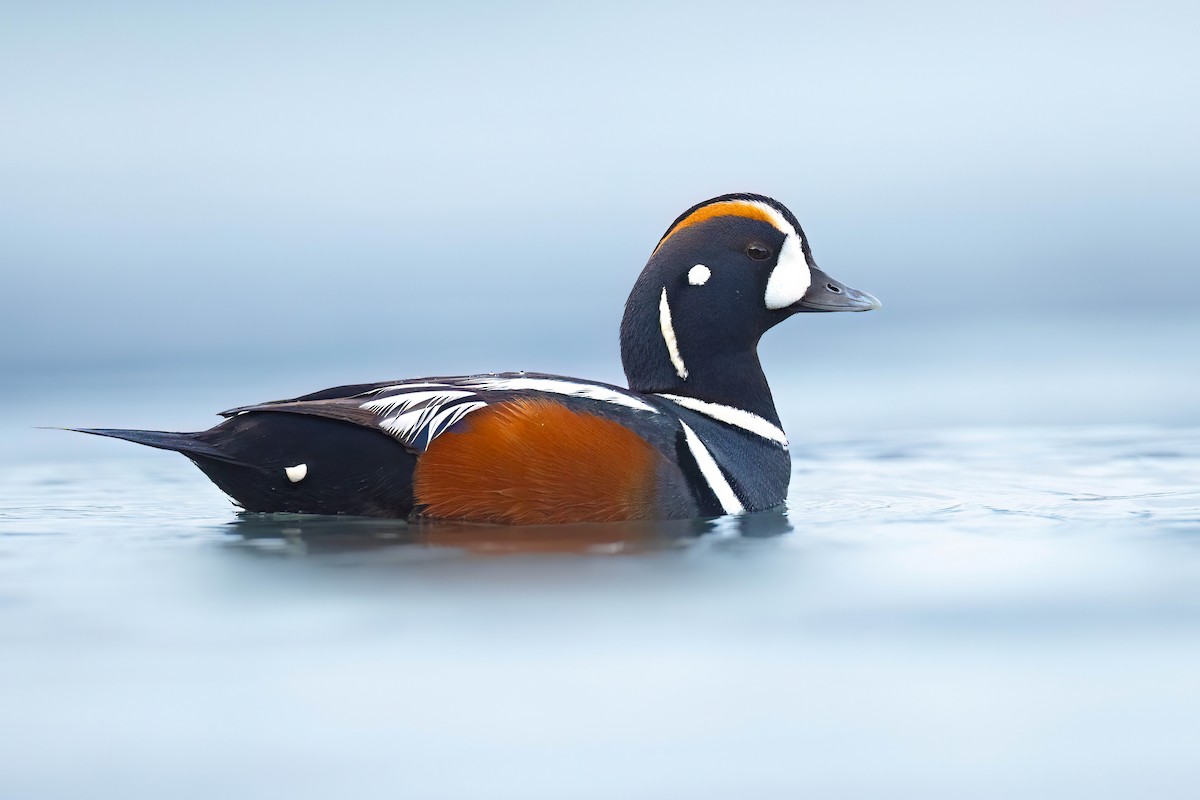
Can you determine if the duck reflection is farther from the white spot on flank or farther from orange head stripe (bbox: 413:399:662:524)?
the white spot on flank

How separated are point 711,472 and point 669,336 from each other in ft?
2.46

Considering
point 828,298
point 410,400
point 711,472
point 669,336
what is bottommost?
point 711,472

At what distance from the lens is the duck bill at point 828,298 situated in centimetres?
759

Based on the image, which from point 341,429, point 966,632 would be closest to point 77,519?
point 341,429

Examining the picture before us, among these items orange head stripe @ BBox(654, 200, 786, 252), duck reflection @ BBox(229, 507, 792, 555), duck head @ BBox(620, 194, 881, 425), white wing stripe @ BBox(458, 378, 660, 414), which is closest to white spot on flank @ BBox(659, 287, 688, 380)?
duck head @ BBox(620, 194, 881, 425)

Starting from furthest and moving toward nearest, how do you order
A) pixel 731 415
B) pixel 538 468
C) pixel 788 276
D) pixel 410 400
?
pixel 788 276 < pixel 731 415 < pixel 410 400 < pixel 538 468

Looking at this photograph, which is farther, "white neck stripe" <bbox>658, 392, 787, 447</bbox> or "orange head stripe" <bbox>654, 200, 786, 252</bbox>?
"orange head stripe" <bbox>654, 200, 786, 252</bbox>

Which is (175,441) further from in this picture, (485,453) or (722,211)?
(722,211)

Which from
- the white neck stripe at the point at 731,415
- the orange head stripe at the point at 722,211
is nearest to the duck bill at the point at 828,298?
Answer: the orange head stripe at the point at 722,211

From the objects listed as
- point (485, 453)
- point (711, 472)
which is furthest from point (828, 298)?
point (485, 453)

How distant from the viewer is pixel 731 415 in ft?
24.1

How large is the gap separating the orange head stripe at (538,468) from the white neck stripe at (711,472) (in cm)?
27

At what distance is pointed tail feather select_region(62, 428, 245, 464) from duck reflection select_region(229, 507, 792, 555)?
32 centimetres

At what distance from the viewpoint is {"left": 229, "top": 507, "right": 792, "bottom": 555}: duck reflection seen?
6242 millimetres
